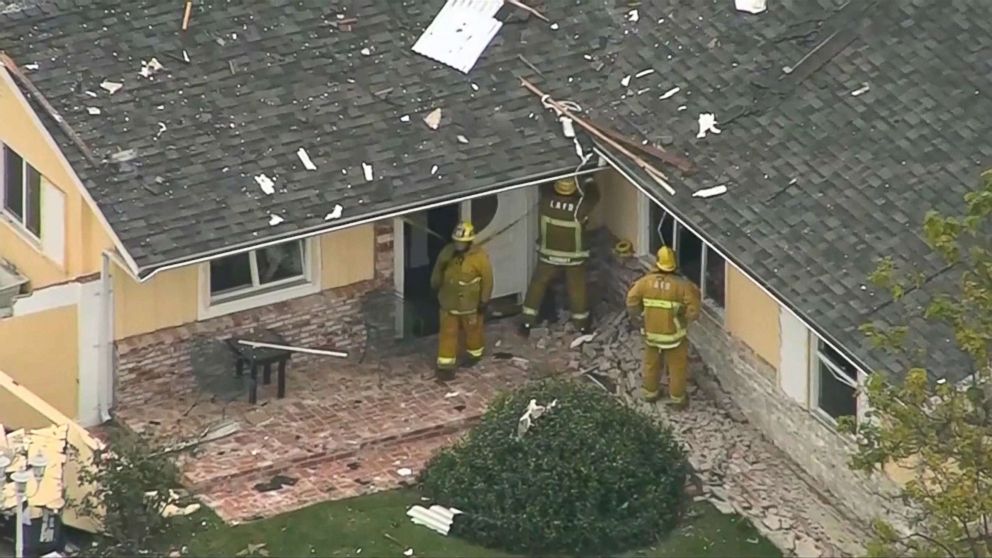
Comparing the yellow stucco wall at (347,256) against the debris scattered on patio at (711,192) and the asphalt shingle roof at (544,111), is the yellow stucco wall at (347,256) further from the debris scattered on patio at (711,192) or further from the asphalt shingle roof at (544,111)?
the debris scattered on patio at (711,192)

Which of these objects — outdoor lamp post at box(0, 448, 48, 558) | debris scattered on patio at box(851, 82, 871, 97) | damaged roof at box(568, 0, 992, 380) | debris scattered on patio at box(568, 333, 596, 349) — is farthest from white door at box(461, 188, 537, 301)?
outdoor lamp post at box(0, 448, 48, 558)

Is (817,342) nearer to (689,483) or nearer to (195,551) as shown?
(689,483)

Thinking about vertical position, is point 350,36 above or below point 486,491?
above

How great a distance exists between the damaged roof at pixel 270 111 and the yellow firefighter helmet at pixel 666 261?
4.33 feet

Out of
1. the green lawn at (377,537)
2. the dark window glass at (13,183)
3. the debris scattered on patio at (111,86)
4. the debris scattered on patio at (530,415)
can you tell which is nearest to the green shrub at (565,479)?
the debris scattered on patio at (530,415)

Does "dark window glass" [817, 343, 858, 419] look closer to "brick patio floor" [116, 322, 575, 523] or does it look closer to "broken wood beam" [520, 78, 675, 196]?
"broken wood beam" [520, 78, 675, 196]

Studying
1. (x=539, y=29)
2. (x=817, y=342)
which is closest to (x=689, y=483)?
(x=817, y=342)

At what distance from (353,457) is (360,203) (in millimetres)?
2290

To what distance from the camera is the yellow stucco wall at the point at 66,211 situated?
24.5 metres

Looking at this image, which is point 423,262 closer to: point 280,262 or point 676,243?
point 280,262

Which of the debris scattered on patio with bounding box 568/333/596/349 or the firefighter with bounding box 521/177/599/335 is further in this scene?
the debris scattered on patio with bounding box 568/333/596/349

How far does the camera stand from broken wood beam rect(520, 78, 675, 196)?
24188 millimetres

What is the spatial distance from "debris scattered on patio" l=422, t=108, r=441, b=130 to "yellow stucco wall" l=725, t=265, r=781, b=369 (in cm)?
304

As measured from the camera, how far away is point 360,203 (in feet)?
80.3
